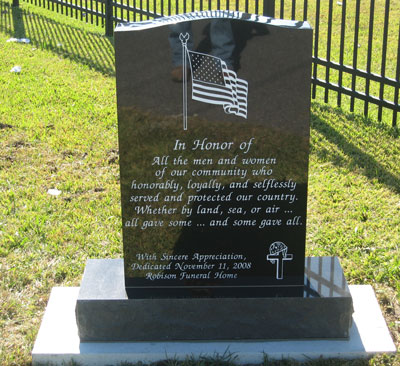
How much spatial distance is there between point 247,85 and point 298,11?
8.83 metres

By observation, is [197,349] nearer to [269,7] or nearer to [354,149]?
[354,149]

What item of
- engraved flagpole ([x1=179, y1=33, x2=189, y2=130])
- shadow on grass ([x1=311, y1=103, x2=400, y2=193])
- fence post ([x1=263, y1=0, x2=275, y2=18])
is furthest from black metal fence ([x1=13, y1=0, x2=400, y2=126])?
engraved flagpole ([x1=179, y1=33, x2=189, y2=130])

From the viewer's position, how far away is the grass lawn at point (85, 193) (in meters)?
4.48

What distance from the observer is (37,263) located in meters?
4.71

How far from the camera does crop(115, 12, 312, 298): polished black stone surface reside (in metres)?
3.55

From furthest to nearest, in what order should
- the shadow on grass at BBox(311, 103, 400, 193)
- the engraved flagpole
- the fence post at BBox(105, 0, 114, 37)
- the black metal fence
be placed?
the fence post at BBox(105, 0, 114, 37)
the black metal fence
the shadow on grass at BBox(311, 103, 400, 193)
the engraved flagpole

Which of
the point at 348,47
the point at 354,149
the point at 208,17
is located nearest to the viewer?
the point at 208,17

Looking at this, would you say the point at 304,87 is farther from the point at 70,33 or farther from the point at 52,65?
the point at 70,33

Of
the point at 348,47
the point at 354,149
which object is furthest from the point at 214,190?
the point at 348,47

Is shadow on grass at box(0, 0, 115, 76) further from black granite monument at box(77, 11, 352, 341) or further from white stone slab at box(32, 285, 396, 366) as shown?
white stone slab at box(32, 285, 396, 366)

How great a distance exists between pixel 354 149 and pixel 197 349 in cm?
328

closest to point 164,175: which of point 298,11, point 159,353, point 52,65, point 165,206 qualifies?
point 165,206

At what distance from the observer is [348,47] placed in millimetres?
9961

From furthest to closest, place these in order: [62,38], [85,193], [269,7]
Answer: [62,38] → [269,7] → [85,193]
